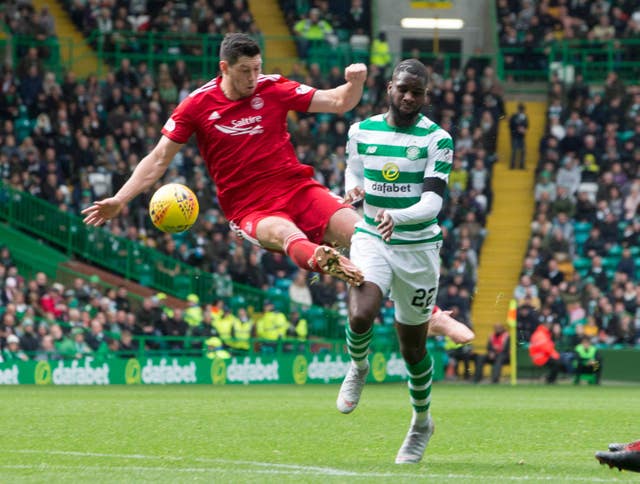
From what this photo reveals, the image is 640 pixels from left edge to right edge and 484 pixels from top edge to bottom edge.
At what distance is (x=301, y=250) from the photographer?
9.06 metres

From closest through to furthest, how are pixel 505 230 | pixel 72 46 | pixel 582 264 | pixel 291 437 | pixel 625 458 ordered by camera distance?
pixel 625 458, pixel 291 437, pixel 582 264, pixel 72 46, pixel 505 230

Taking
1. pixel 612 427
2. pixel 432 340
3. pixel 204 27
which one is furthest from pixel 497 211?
pixel 612 427

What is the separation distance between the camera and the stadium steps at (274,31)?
32625mm

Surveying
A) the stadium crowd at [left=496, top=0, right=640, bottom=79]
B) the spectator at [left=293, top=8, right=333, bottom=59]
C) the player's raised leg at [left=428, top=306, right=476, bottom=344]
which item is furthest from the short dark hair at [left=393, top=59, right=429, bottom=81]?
the stadium crowd at [left=496, top=0, right=640, bottom=79]

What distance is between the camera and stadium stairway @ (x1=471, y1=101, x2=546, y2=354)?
95.3 feet

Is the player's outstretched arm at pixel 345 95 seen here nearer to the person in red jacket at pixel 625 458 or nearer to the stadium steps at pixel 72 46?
the person in red jacket at pixel 625 458

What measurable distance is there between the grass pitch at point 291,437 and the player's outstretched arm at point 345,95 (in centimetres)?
245

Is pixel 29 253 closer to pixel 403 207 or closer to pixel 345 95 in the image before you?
pixel 345 95

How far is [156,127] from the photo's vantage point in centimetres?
2831

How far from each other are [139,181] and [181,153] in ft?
61.4

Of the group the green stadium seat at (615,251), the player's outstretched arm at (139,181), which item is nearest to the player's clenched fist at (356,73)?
the player's outstretched arm at (139,181)

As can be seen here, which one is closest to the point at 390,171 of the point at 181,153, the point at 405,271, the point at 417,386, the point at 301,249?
the point at 405,271

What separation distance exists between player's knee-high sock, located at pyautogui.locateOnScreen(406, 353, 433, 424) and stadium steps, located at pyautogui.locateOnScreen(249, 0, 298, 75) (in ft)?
77.4

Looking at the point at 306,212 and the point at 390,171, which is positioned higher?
the point at 390,171
